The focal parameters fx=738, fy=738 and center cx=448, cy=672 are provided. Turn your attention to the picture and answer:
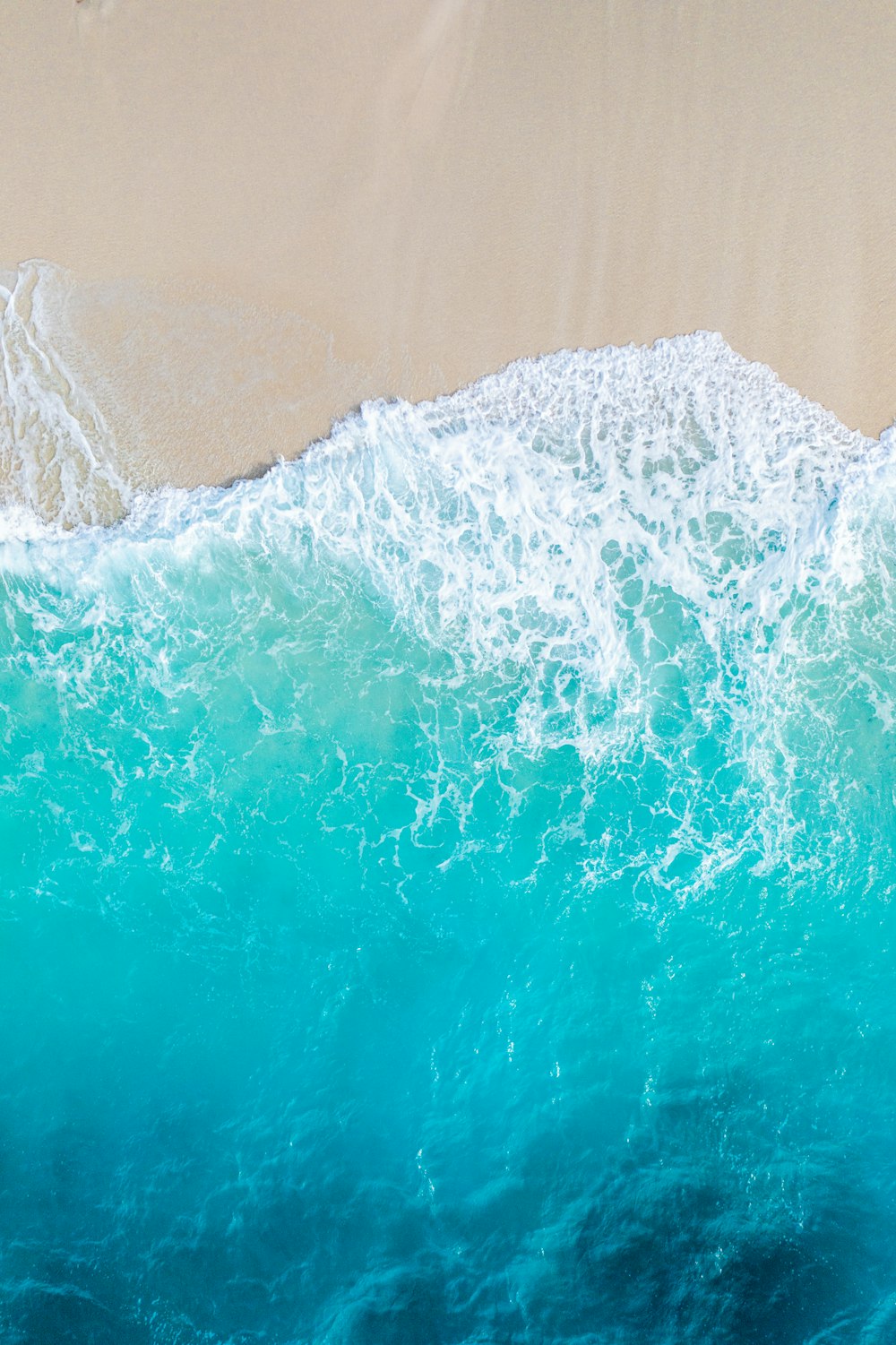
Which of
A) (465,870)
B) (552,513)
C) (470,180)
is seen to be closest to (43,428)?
(470,180)

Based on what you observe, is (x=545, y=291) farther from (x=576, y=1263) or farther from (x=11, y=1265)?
(x=11, y=1265)

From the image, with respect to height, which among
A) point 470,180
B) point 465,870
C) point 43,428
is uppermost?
point 470,180

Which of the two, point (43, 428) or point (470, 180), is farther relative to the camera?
point (43, 428)

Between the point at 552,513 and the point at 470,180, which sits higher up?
the point at 470,180

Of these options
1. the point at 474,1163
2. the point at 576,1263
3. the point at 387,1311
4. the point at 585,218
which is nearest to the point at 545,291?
the point at 585,218

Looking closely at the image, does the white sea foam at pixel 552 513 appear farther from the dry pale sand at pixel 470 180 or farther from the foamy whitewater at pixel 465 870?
the dry pale sand at pixel 470 180

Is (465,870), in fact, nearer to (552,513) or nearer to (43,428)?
(552,513)

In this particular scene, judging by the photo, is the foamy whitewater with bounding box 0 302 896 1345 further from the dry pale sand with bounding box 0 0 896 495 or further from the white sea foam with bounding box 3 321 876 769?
the dry pale sand with bounding box 0 0 896 495
